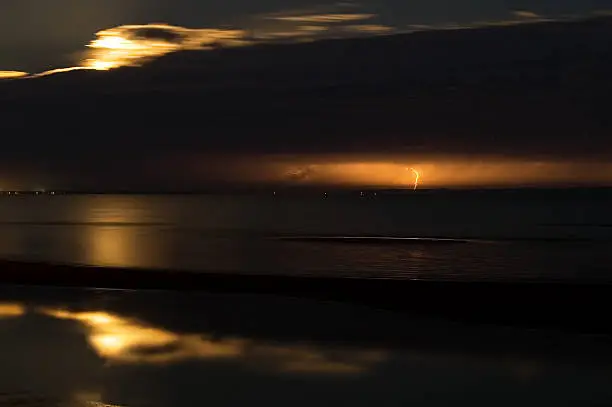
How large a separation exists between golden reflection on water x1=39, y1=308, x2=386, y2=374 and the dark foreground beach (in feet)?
19.4

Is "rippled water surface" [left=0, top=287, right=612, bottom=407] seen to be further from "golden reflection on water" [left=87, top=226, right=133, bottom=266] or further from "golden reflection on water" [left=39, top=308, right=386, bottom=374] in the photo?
"golden reflection on water" [left=87, top=226, right=133, bottom=266]

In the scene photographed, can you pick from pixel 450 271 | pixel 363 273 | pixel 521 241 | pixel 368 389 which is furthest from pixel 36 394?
pixel 521 241

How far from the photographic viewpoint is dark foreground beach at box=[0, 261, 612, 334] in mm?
19750

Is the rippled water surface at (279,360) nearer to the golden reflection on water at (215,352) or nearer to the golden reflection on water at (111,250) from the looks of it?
the golden reflection on water at (215,352)

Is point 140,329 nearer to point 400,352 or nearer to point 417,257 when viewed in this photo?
point 400,352

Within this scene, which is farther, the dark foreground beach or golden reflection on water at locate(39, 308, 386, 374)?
the dark foreground beach

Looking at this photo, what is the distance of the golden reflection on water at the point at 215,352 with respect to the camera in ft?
43.9

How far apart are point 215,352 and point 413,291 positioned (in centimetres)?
1072

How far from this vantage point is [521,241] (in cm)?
5775

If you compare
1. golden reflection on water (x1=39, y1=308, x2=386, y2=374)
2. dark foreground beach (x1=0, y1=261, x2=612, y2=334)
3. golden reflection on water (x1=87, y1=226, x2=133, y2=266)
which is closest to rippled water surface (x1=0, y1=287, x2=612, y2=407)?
golden reflection on water (x1=39, y1=308, x2=386, y2=374)

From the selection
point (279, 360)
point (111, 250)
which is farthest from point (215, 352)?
point (111, 250)

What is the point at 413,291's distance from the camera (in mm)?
24172

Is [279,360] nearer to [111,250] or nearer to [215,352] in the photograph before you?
[215,352]

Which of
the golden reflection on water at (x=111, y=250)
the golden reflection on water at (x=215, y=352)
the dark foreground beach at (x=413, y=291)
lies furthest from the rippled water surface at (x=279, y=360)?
the golden reflection on water at (x=111, y=250)
